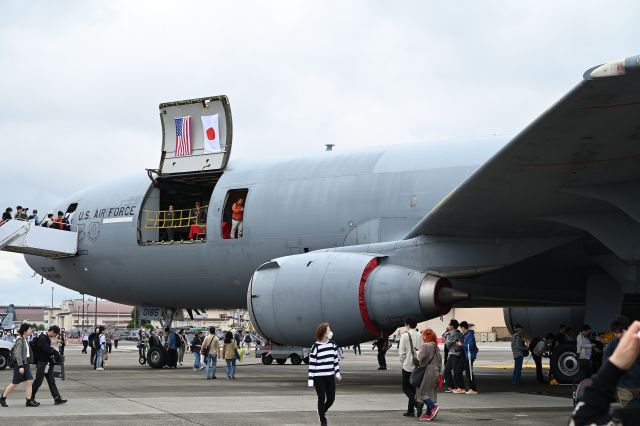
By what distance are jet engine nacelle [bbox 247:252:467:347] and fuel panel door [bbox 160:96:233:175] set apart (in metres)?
5.78

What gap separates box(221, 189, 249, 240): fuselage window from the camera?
21141mm

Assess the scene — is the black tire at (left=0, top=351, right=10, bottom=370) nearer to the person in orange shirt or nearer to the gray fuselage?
the gray fuselage

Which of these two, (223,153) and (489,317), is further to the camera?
(489,317)

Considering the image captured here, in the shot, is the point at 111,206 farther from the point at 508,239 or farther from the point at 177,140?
the point at 508,239

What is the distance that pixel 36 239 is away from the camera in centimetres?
2377

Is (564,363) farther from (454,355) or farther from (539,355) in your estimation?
(454,355)

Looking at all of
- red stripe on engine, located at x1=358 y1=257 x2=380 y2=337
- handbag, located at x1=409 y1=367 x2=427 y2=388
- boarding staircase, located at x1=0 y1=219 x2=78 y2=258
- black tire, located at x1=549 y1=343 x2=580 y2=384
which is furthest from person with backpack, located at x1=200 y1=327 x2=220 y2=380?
handbag, located at x1=409 y1=367 x2=427 y2=388

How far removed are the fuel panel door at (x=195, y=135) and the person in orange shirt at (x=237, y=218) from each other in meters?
1.39

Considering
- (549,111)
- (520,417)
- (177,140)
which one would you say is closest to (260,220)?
(177,140)

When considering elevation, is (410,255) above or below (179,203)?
below

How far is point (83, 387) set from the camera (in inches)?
750

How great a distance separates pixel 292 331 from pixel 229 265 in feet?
15.2

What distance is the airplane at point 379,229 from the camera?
1307 cm

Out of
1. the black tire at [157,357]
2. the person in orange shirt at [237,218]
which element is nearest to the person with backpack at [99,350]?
the black tire at [157,357]
